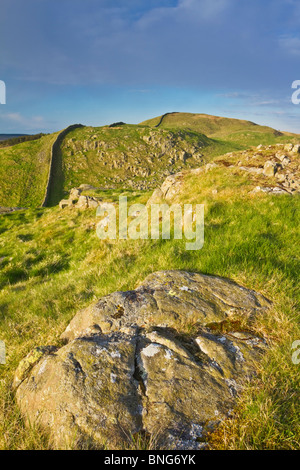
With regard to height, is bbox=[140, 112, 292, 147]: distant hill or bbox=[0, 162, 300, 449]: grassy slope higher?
bbox=[140, 112, 292, 147]: distant hill

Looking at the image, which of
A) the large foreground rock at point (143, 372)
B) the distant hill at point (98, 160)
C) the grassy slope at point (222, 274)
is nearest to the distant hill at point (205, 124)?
the distant hill at point (98, 160)

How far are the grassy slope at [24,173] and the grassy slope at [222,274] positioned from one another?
41.6m

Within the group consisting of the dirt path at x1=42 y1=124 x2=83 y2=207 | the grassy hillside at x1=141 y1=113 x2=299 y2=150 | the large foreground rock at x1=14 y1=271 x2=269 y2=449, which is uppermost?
the grassy hillside at x1=141 y1=113 x2=299 y2=150

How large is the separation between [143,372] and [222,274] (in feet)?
9.11

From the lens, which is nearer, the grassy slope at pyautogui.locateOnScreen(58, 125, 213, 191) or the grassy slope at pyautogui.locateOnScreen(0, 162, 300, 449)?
the grassy slope at pyautogui.locateOnScreen(0, 162, 300, 449)

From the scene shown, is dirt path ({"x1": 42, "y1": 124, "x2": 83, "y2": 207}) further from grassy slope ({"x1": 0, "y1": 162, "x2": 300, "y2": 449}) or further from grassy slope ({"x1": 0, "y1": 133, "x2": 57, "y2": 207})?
grassy slope ({"x1": 0, "y1": 162, "x2": 300, "y2": 449})

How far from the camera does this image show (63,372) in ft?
8.54

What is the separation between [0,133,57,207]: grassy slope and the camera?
48250 millimetres

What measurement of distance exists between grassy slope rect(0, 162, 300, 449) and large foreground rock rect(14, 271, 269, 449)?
0.21 meters

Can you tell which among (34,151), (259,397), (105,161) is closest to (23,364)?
(259,397)

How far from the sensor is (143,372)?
2688 mm

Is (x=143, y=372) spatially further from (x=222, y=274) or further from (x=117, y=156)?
(x=117, y=156)

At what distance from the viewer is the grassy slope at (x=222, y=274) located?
6.97 feet

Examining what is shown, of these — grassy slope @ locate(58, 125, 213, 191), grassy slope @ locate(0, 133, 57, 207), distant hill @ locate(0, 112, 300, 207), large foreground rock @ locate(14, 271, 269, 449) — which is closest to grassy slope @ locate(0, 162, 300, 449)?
large foreground rock @ locate(14, 271, 269, 449)
